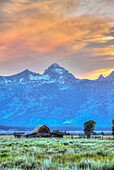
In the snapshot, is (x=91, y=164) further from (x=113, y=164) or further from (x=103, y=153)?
(x=103, y=153)

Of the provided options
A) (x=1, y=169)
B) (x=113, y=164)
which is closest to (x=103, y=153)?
(x=113, y=164)

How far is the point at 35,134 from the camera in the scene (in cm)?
8381

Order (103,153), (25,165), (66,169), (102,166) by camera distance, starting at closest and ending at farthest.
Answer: (66,169) → (102,166) → (25,165) → (103,153)

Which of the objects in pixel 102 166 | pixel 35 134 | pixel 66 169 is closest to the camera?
pixel 66 169

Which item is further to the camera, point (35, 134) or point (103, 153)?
point (35, 134)

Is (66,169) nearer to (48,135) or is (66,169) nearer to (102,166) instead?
(102,166)

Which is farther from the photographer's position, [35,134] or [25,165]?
[35,134]

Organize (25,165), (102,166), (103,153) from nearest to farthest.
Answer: (102,166), (25,165), (103,153)

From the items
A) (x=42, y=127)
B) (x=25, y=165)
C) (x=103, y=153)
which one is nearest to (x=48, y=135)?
(x=42, y=127)

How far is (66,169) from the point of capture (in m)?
11.1

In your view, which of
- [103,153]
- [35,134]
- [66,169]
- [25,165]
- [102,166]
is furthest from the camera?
[35,134]

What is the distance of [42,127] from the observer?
3423 inches

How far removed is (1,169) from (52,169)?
8.47ft

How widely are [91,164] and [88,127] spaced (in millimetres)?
77809
